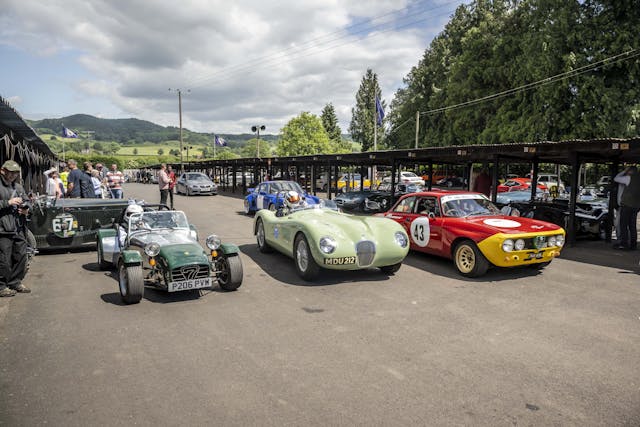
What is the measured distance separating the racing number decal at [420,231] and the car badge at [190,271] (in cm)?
470

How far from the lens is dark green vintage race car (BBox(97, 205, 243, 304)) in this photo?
18.9 ft

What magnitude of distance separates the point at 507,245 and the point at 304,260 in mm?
3399

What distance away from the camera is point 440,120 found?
41.0 metres

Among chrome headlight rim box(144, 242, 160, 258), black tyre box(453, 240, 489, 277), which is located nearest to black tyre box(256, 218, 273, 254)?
chrome headlight rim box(144, 242, 160, 258)

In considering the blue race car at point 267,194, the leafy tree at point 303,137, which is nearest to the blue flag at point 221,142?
the leafy tree at point 303,137

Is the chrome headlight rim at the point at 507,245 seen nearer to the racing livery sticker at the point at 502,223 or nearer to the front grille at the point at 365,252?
the racing livery sticker at the point at 502,223

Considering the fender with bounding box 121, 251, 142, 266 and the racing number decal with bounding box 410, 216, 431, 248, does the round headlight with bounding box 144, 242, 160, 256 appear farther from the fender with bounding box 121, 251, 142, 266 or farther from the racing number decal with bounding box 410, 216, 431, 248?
the racing number decal with bounding box 410, 216, 431, 248

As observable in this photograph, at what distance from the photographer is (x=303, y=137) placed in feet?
248

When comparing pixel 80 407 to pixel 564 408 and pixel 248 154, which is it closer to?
pixel 564 408

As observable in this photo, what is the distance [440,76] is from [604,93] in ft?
72.5

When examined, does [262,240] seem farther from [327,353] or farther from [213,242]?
[327,353]

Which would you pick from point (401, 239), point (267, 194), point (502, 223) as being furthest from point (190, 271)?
point (267, 194)

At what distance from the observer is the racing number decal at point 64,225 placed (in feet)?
30.5

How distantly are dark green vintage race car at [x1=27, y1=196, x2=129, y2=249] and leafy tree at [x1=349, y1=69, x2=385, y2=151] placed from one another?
7086 cm
